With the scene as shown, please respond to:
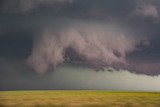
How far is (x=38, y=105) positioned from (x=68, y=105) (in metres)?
3.49

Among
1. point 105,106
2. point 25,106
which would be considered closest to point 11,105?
point 25,106

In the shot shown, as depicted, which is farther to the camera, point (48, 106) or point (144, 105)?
point (144, 105)

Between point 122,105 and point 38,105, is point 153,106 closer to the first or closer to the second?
point 122,105

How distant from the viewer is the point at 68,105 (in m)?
41.3

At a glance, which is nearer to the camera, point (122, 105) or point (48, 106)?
point (48, 106)

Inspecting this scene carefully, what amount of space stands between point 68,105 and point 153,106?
10.2 metres

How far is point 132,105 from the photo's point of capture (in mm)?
42594

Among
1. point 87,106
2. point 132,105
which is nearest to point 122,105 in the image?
point 132,105

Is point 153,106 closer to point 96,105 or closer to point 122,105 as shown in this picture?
point 122,105

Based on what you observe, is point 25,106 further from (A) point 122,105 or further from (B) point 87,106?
(A) point 122,105

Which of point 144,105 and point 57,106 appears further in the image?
point 144,105

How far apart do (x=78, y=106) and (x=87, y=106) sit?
1020mm

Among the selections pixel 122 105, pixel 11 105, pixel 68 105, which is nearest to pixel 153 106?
pixel 122 105

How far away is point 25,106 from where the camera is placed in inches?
1554
